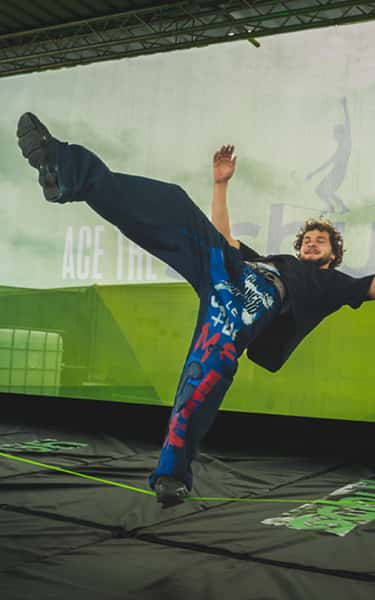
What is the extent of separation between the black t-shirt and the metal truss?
6.19ft

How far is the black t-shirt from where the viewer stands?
5.57 meters

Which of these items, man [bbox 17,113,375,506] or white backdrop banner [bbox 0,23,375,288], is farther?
white backdrop banner [bbox 0,23,375,288]

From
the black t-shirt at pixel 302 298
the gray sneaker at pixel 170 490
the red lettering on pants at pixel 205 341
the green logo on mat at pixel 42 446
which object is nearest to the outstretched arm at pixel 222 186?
the black t-shirt at pixel 302 298

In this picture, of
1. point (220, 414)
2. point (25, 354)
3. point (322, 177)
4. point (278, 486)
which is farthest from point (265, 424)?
point (25, 354)

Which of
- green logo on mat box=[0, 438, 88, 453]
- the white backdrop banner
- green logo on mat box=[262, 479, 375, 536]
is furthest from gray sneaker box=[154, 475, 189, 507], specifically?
the white backdrop banner

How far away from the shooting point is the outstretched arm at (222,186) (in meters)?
5.93

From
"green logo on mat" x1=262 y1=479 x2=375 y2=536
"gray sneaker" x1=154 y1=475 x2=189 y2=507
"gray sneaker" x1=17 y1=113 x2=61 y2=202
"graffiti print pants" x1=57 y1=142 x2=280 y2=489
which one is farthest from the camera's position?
"graffiti print pants" x1=57 y1=142 x2=280 y2=489

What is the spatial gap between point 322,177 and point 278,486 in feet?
8.34

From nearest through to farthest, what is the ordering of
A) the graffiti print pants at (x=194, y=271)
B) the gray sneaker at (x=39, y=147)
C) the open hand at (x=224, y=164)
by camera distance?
the gray sneaker at (x=39, y=147) → the graffiti print pants at (x=194, y=271) → the open hand at (x=224, y=164)

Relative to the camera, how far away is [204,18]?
6.19 meters

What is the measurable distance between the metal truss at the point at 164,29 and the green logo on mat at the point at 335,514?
362 centimetres

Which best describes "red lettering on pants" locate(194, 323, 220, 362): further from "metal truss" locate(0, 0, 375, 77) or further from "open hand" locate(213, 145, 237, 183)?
"metal truss" locate(0, 0, 375, 77)

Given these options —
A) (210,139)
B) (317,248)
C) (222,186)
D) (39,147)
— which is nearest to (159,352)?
(222,186)

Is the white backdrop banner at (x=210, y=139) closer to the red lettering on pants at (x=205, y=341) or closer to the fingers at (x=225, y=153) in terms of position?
the fingers at (x=225, y=153)
